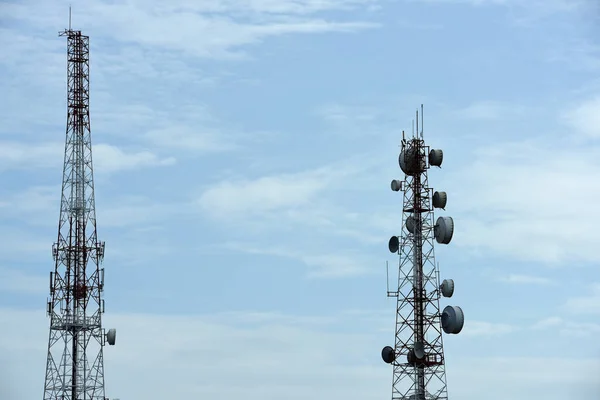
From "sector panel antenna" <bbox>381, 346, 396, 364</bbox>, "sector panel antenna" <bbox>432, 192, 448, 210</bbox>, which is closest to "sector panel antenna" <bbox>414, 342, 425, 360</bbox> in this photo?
"sector panel antenna" <bbox>381, 346, 396, 364</bbox>

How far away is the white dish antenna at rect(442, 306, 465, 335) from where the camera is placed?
109500 millimetres

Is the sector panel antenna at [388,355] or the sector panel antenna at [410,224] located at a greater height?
the sector panel antenna at [410,224]

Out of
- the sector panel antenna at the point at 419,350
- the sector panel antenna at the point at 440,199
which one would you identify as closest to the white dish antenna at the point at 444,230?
the sector panel antenna at the point at 440,199

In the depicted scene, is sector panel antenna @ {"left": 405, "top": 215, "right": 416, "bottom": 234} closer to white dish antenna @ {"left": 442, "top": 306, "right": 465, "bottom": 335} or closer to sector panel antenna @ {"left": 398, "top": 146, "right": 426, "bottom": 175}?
sector panel antenna @ {"left": 398, "top": 146, "right": 426, "bottom": 175}

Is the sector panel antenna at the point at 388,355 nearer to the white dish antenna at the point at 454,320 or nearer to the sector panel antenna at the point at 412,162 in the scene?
the white dish antenna at the point at 454,320

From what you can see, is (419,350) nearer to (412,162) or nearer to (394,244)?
(394,244)

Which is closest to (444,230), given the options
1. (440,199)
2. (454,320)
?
(440,199)

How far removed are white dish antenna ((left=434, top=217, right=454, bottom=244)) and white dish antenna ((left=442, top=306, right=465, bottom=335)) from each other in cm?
587

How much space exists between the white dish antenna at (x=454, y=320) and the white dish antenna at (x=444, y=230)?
19.3 ft

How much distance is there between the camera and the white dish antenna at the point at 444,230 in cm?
11206

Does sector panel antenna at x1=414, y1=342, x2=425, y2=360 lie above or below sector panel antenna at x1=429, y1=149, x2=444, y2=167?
below

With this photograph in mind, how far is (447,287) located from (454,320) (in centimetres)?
378

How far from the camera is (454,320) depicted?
109562mm

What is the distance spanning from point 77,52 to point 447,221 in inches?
1688
